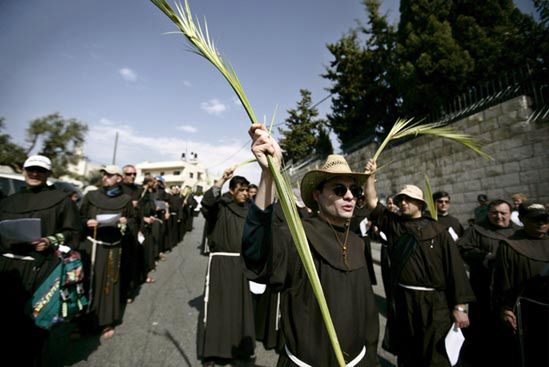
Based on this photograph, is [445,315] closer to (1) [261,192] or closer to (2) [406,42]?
(1) [261,192]

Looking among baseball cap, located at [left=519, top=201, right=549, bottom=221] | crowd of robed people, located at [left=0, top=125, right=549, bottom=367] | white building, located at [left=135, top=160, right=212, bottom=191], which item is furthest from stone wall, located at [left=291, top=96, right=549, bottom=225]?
white building, located at [left=135, top=160, right=212, bottom=191]

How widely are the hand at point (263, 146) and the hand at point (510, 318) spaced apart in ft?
10.7

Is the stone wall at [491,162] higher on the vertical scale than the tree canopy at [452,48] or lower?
lower

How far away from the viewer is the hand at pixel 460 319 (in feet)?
9.17

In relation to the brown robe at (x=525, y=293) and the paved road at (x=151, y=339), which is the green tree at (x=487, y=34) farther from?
the paved road at (x=151, y=339)

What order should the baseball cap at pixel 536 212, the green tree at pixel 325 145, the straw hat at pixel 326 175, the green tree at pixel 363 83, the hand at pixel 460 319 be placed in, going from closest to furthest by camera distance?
the straw hat at pixel 326 175 < the hand at pixel 460 319 < the baseball cap at pixel 536 212 < the green tree at pixel 363 83 < the green tree at pixel 325 145

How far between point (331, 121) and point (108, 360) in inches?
772

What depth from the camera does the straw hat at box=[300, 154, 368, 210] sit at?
1996mm

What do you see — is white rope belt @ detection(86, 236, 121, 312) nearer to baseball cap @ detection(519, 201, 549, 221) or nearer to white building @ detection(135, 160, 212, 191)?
baseball cap @ detection(519, 201, 549, 221)

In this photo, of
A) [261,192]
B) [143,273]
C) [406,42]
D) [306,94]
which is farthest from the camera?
[306,94]

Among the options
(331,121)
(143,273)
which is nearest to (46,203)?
(143,273)

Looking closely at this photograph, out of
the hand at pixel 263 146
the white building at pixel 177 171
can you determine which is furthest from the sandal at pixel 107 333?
the white building at pixel 177 171

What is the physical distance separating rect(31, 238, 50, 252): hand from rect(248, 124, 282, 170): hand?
3020 mm

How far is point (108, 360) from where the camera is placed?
359 centimetres
